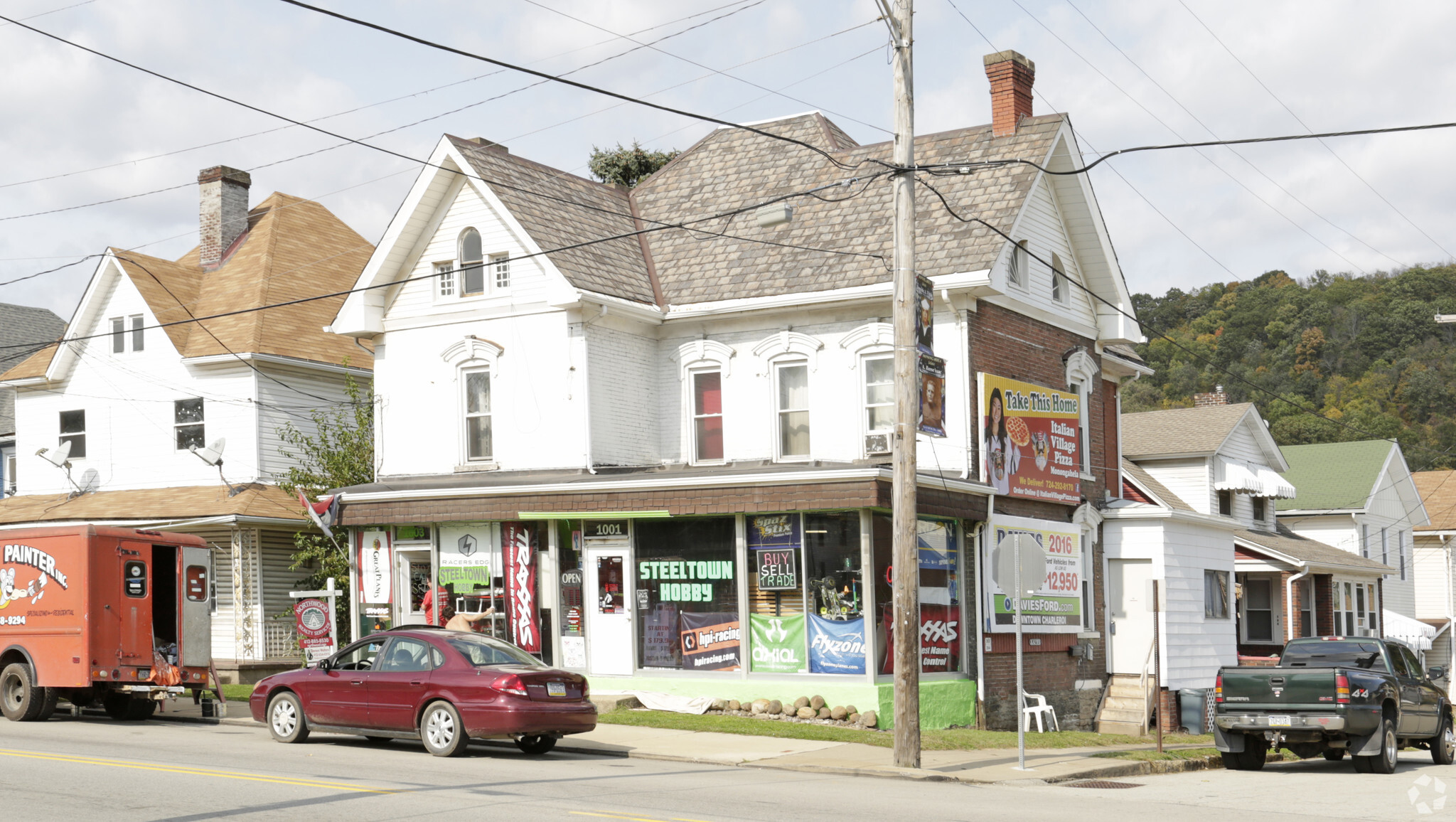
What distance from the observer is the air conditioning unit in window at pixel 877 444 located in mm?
24156

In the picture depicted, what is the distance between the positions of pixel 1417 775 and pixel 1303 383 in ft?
225

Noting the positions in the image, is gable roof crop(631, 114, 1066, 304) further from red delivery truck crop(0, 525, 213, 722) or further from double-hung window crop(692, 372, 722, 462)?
red delivery truck crop(0, 525, 213, 722)

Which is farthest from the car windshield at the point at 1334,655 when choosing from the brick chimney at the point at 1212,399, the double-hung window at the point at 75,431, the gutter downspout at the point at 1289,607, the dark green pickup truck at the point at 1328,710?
the double-hung window at the point at 75,431

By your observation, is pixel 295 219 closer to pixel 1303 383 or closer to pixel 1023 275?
pixel 1023 275

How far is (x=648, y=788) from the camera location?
45.5 feet

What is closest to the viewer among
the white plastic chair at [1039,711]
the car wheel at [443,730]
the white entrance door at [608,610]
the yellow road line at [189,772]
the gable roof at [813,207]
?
the yellow road line at [189,772]

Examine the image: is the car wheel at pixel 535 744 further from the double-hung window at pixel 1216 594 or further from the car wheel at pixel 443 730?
the double-hung window at pixel 1216 594

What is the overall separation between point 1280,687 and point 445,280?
16160 millimetres

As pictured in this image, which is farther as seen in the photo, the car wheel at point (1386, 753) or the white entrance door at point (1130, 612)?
the white entrance door at point (1130, 612)

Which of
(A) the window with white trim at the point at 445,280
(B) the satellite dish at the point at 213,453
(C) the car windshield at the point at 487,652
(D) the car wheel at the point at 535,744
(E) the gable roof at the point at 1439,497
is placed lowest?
(D) the car wheel at the point at 535,744

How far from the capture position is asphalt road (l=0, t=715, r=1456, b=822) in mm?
11695

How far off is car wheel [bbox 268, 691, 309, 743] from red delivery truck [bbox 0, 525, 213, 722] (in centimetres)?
342

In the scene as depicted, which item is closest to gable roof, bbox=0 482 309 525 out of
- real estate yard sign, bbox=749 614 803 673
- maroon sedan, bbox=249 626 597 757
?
real estate yard sign, bbox=749 614 803 673

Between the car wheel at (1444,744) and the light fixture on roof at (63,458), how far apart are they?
91.6 feet
